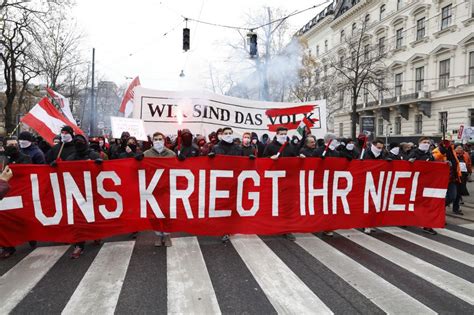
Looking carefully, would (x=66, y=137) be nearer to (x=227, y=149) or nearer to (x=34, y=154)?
(x=34, y=154)

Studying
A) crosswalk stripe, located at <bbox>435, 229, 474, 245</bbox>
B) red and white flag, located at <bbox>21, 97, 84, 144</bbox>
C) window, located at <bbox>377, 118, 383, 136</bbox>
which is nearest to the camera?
crosswalk stripe, located at <bbox>435, 229, 474, 245</bbox>

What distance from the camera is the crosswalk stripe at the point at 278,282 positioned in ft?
10.5

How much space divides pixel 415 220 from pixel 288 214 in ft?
7.98

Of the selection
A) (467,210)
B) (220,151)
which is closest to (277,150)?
(220,151)

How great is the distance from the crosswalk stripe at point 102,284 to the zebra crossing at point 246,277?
10mm

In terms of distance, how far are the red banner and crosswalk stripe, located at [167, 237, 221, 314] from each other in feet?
1.62

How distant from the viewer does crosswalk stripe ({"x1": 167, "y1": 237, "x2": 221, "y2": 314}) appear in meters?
3.19

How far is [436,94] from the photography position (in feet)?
98.2

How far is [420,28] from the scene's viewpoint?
31766 mm

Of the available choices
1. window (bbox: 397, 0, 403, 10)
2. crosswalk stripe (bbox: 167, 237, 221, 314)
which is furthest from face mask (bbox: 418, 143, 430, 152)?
window (bbox: 397, 0, 403, 10)

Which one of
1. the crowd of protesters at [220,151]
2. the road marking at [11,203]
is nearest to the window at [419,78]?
the crowd of protesters at [220,151]

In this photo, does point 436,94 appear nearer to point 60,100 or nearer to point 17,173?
point 60,100

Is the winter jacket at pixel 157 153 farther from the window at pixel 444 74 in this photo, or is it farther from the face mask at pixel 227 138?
the window at pixel 444 74

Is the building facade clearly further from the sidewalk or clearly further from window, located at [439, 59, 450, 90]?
the sidewalk
